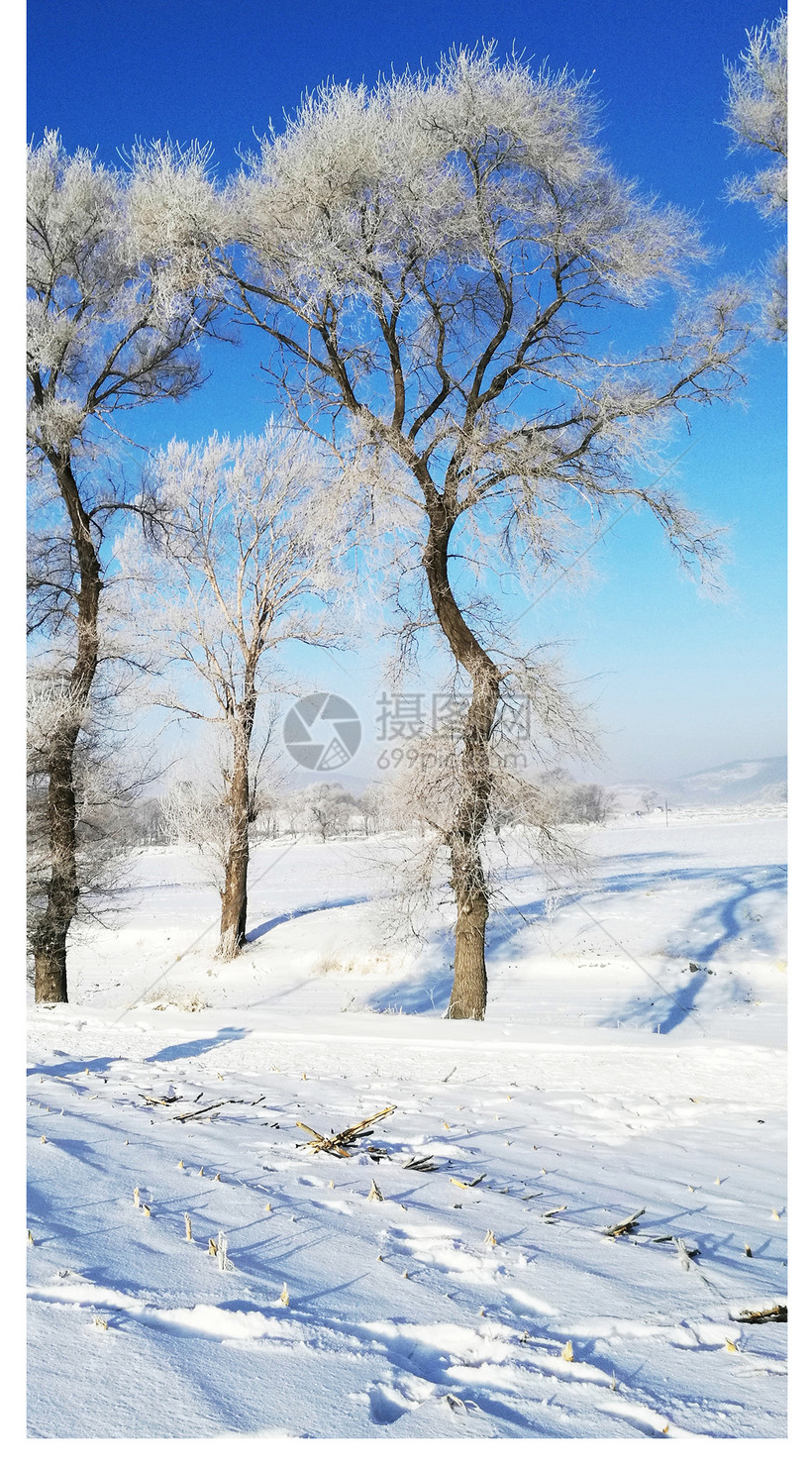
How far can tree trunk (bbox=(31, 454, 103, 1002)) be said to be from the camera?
9352 millimetres

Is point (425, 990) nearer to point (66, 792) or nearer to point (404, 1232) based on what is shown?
point (66, 792)

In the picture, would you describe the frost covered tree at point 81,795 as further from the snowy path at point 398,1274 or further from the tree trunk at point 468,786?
the snowy path at point 398,1274

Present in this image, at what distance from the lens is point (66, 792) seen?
9508mm

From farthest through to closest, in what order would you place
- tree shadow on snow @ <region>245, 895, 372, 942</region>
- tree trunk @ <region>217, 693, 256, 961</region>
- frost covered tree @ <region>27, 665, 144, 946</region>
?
tree shadow on snow @ <region>245, 895, 372, 942</region>, tree trunk @ <region>217, 693, 256, 961</region>, frost covered tree @ <region>27, 665, 144, 946</region>

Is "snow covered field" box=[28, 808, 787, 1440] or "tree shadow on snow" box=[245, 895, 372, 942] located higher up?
"snow covered field" box=[28, 808, 787, 1440]

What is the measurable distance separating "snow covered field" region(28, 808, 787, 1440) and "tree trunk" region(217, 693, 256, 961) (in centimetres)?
688

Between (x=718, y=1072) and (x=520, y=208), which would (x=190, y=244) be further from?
(x=718, y=1072)

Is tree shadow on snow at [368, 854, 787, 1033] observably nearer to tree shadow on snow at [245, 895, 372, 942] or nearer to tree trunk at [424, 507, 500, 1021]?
tree trunk at [424, 507, 500, 1021]

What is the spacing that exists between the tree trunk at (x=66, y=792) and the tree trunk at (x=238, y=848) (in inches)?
146

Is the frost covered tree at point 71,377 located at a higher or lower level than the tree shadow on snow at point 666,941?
higher

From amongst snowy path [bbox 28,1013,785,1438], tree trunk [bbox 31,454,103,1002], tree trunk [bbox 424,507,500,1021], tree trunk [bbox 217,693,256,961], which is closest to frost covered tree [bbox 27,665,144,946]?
tree trunk [bbox 31,454,103,1002]

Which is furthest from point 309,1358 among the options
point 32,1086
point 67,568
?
point 67,568

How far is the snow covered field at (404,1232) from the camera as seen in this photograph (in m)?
1.41

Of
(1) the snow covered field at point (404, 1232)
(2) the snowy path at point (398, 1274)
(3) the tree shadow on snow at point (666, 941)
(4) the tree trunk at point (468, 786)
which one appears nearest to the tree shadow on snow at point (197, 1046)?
(1) the snow covered field at point (404, 1232)
